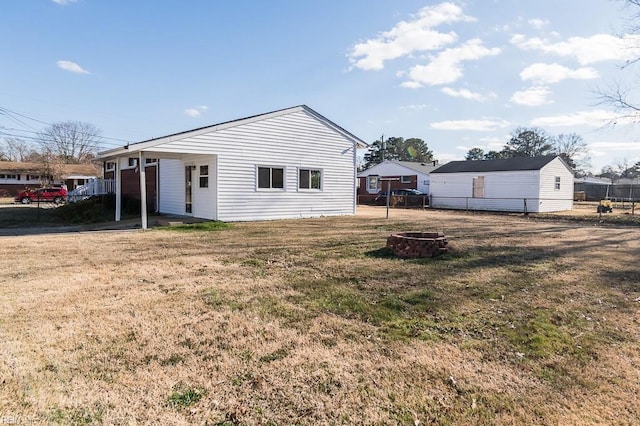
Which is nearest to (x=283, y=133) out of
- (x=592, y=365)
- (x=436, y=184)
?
(x=592, y=365)

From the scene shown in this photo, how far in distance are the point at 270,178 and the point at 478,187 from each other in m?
17.3

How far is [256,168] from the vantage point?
15.4 meters

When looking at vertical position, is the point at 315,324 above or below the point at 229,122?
below

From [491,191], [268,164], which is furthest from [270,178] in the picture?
[491,191]

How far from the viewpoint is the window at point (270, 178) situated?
1559cm

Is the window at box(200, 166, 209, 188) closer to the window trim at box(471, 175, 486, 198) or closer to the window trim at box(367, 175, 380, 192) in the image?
the window trim at box(471, 175, 486, 198)

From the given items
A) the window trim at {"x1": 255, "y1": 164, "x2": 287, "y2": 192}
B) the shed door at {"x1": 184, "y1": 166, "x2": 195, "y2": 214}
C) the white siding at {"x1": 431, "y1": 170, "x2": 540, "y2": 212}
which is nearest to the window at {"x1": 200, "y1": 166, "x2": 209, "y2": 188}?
the shed door at {"x1": 184, "y1": 166, "x2": 195, "y2": 214}

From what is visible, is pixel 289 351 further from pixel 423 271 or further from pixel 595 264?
pixel 595 264

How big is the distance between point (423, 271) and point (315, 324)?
2.96 metres

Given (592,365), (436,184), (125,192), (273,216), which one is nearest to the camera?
(592,365)

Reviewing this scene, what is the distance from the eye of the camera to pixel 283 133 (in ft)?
52.6

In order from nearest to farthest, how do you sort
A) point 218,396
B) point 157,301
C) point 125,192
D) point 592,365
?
point 218,396, point 592,365, point 157,301, point 125,192

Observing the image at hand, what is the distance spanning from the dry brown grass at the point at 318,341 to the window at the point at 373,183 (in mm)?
31681

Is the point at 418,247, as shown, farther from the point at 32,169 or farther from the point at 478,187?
the point at 32,169
